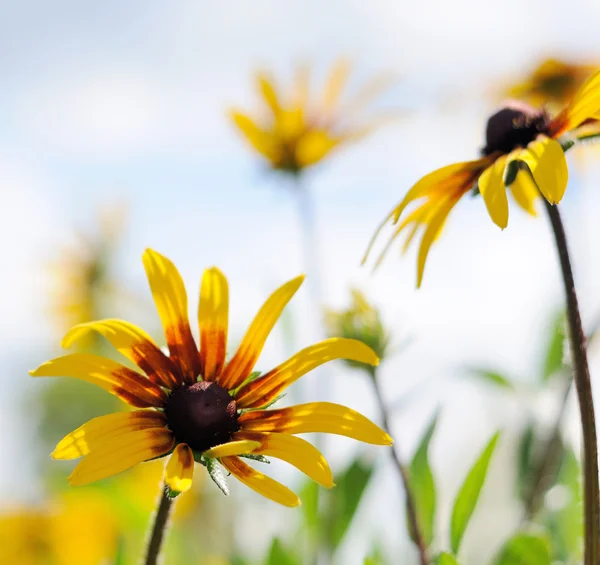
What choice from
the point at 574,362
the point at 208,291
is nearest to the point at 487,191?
the point at 574,362

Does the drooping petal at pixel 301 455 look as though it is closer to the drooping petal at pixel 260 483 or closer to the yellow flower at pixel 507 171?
the drooping petal at pixel 260 483

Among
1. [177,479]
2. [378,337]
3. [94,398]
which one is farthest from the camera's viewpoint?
[94,398]

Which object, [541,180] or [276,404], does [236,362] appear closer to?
[276,404]

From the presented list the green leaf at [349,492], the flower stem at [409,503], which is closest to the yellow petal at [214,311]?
the flower stem at [409,503]

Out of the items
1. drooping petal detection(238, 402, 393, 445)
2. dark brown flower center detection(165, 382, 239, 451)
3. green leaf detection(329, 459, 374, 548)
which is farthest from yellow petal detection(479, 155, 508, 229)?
green leaf detection(329, 459, 374, 548)

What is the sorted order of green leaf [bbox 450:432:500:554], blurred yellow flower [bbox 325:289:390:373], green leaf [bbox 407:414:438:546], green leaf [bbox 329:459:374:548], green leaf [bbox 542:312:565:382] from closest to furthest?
green leaf [bbox 450:432:500:554]
green leaf [bbox 407:414:438:546]
blurred yellow flower [bbox 325:289:390:373]
green leaf [bbox 329:459:374:548]
green leaf [bbox 542:312:565:382]

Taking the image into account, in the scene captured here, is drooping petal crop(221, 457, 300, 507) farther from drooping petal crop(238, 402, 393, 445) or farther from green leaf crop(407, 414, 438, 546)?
green leaf crop(407, 414, 438, 546)
